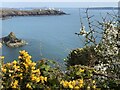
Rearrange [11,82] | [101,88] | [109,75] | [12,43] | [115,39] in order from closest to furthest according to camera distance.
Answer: [11,82] → [101,88] → [109,75] → [115,39] → [12,43]

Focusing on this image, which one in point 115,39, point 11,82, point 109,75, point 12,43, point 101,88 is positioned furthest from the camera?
point 12,43

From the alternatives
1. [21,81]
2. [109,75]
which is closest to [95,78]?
[109,75]

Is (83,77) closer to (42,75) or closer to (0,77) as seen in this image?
(42,75)

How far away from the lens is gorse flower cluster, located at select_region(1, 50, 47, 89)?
427 centimetres

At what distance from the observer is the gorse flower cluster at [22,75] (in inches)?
168

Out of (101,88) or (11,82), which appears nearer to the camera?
(11,82)

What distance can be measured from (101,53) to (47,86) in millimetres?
1574

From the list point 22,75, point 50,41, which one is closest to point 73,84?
point 22,75

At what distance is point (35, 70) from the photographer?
175 inches

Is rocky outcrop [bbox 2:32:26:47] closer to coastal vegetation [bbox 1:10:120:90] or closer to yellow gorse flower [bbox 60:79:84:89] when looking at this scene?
coastal vegetation [bbox 1:10:120:90]

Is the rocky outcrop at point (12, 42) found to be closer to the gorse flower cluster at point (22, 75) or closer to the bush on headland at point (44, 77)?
the bush on headland at point (44, 77)

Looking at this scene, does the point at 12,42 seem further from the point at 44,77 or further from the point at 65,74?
the point at 44,77

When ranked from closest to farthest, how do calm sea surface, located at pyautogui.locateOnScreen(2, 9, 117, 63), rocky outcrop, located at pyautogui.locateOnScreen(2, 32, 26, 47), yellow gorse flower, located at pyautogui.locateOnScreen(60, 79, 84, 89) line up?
1. yellow gorse flower, located at pyautogui.locateOnScreen(60, 79, 84, 89)
2. calm sea surface, located at pyautogui.locateOnScreen(2, 9, 117, 63)
3. rocky outcrop, located at pyautogui.locateOnScreen(2, 32, 26, 47)

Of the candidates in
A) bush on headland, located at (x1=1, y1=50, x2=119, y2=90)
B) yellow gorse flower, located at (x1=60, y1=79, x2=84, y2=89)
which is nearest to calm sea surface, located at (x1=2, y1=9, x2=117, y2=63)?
bush on headland, located at (x1=1, y1=50, x2=119, y2=90)
